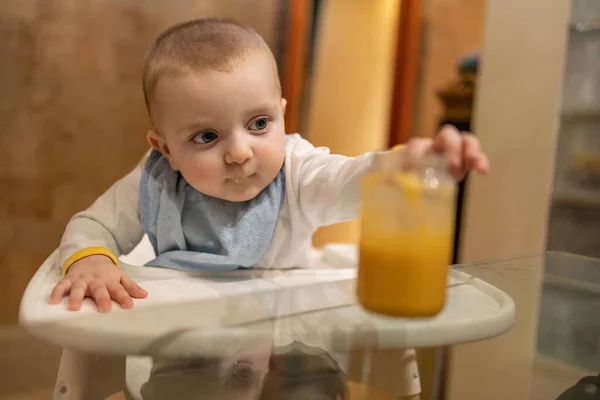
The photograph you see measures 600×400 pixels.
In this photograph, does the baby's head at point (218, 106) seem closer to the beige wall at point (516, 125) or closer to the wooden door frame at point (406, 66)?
the beige wall at point (516, 125)

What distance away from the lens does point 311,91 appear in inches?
55.2

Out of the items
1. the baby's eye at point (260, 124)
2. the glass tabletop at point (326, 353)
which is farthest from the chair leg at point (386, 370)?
the baby's eye at point (260, 124)

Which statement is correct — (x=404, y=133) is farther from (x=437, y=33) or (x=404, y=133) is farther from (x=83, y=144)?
(x=83, y=144)

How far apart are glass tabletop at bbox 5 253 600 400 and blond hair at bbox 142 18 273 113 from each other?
0.26m

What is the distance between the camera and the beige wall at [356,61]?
54.7 inches

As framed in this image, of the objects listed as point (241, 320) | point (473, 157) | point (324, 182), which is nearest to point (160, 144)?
point (324, 182)

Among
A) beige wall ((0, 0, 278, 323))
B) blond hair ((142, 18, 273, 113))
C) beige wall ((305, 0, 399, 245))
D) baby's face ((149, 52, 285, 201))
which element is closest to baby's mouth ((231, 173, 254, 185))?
baby's face ((149, 52, 285, 201))

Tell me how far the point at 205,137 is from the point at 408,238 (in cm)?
32

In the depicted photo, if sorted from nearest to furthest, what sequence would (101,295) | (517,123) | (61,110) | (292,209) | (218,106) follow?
(101,295), (218,106), (292,209), (517,123), (61,110)

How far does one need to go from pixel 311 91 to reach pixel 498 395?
3.14ft

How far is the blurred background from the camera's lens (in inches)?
41.7

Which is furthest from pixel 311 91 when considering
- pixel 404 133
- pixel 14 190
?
pixel 14 190

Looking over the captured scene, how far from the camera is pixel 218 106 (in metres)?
0.58

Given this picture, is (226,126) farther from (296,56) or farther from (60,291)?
(296,56)
